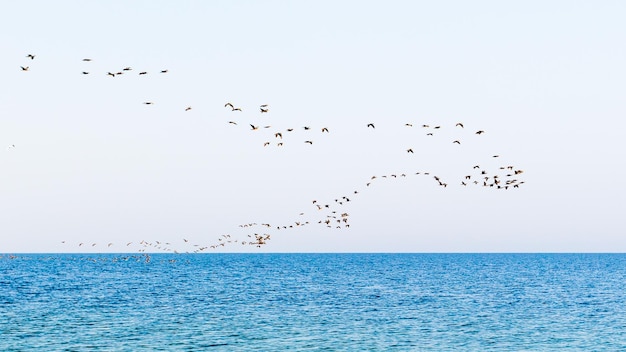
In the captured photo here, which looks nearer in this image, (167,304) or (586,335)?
(586,335)

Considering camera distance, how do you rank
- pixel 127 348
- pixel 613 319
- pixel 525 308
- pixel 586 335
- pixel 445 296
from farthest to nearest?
pixel 445 296 < pixel 525 308 < pixel 613 319 < pixel 586 335 < pixel 127 348

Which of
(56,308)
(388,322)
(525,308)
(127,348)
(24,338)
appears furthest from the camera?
(525,308)

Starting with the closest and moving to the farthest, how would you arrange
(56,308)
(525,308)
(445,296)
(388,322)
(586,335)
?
(586,335)
(388,322)
(56,308)
(525,308)
(445,296)

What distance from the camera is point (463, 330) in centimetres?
6962

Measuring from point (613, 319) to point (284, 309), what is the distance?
3466 centimetres

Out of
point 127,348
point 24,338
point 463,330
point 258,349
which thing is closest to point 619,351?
point 463,330

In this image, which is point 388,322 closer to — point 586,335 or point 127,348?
point 586,335

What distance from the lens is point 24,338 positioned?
61688 mm

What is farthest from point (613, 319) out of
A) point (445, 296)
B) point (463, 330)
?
point (445, 296)

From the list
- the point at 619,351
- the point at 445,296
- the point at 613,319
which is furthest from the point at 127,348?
the point at 445,296

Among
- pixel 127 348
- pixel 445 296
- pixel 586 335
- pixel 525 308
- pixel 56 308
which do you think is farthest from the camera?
pixel 445 296

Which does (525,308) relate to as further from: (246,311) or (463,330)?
(246,311)

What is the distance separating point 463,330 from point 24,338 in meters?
37.1

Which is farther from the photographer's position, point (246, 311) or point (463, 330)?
point (246, 311)
